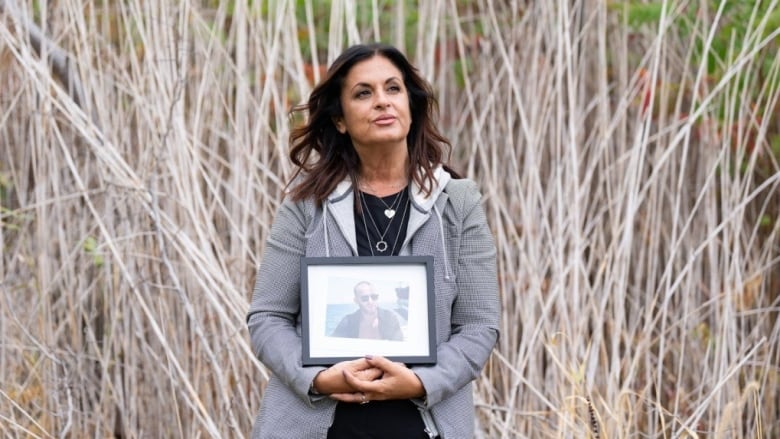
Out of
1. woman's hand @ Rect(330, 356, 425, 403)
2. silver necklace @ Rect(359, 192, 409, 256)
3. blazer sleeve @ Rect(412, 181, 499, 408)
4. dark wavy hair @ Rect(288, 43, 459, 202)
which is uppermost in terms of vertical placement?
dark wavy hair @ Rect(288, 43, 459, 202)

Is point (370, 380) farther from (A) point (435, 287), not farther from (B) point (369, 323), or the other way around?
(A) point (435, 287)

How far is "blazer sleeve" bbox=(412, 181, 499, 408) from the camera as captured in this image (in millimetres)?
1557

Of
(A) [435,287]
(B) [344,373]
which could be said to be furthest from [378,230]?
(B) [344,373]

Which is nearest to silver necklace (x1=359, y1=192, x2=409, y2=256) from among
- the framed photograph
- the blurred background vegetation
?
the framed photograph

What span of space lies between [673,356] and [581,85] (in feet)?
2.66

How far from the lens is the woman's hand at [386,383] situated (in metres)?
1.46

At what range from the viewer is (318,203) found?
5.39 ft

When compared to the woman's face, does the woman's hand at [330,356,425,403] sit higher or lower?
lower

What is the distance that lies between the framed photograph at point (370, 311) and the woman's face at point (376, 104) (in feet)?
0.73

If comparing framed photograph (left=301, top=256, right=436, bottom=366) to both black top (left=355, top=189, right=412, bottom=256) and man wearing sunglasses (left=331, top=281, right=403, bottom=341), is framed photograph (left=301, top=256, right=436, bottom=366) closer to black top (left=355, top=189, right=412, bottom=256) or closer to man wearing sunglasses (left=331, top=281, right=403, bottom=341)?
man wearing sunglasses (left=331, top=281, right=403, bottom=341)

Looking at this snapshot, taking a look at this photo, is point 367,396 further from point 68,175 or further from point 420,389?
point 68,175

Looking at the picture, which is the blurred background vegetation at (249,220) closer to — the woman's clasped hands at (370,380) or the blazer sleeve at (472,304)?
the blazer sleeve at (472,304)

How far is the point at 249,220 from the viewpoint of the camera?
268 cm

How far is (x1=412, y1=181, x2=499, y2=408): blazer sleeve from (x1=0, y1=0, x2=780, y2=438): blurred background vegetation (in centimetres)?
64
